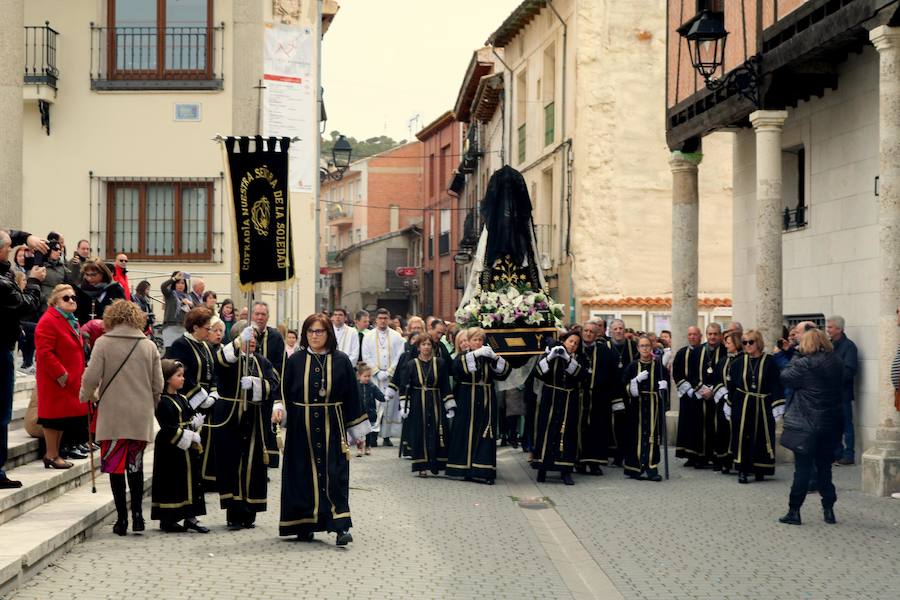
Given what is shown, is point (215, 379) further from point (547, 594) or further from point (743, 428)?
point (743, 428)

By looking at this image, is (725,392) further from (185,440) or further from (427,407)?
(185,440)

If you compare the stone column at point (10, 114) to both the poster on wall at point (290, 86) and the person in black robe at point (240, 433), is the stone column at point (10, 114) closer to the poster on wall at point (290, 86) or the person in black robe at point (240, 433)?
the person in black robe at point (240, 433)

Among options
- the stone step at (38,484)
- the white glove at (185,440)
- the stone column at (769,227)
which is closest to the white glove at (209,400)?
the white glove at (185,440)

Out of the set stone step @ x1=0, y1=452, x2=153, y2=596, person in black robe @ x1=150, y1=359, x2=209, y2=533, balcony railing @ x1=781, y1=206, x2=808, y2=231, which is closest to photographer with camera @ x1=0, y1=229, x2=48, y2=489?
stone step @ x1=0, y1=452, x2=153, y2=596

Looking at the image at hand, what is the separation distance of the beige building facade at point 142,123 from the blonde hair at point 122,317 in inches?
560

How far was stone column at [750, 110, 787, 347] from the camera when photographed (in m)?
16.6

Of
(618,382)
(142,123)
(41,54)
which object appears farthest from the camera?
(142,123)

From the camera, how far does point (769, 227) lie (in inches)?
659

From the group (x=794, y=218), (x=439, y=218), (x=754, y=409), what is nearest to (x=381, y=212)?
(x=439, y=218)

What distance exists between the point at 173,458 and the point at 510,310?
6.48m

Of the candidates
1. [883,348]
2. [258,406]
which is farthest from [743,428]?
[258,406]

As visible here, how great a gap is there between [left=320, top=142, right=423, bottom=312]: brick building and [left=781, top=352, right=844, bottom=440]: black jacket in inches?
2121

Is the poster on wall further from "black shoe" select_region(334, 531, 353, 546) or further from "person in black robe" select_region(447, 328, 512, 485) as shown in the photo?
"black shoe" select_region(334, 531, 353, 546)

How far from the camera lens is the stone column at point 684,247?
65.2ft
